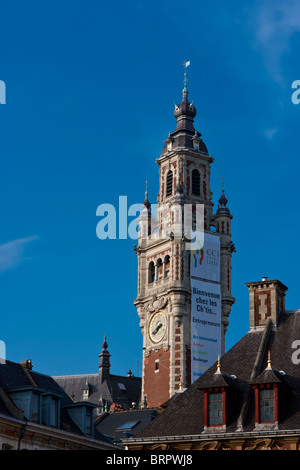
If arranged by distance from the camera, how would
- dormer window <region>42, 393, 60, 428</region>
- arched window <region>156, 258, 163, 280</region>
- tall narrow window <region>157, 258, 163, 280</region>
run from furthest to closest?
→ arched window <region>156, 258, 163, 280</region> < tall narrow window <region>157, 258, 163, 280</region> < dormer window <region>42, 393, 60, 428</region>

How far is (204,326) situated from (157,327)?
5.78m

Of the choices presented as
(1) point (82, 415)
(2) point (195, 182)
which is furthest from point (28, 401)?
(2) point (195, 182)

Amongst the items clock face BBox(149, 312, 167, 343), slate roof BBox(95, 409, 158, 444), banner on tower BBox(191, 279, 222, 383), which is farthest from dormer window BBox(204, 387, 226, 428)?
clock face BBox(149, 312, 167, 343)

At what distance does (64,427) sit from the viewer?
55781mm

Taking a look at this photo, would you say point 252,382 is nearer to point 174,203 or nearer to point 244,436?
point 244,436

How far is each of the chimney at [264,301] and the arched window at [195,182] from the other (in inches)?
3150

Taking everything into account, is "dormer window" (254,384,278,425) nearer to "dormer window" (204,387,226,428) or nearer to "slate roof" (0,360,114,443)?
"dormer window" (204,387,226,428)

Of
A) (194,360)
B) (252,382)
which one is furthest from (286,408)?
(194,360)

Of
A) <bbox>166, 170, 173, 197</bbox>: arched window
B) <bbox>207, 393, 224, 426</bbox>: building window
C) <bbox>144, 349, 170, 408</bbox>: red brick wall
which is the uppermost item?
<bbox>166, 170, 173, 197</bbox>: arched window

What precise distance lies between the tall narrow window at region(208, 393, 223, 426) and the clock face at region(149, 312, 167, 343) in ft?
246

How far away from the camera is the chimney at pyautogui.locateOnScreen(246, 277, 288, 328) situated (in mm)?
48688
